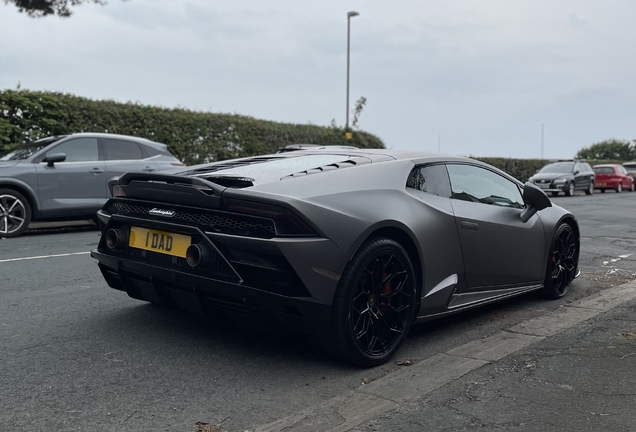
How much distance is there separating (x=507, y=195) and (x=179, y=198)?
9.07 feet

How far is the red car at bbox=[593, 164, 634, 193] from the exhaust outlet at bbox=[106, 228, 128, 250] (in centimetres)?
3252

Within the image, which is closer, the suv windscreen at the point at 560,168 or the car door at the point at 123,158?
the car door at the point at 123,158

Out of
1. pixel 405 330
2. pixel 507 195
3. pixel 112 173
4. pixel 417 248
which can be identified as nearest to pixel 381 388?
pixel 405 330

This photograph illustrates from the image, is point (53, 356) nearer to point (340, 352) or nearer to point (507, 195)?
point (340, 352)

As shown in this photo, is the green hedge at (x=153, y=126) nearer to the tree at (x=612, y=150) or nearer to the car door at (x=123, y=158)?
the car door at (x=123, y=158)

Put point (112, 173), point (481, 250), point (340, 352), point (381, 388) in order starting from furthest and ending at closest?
1. point (112, 173)
2. point (481, 250)
3. point (340, 352)
4. point (381, 388)

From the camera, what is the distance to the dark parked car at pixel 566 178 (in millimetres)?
27594

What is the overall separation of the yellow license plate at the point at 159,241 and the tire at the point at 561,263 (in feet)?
10.7

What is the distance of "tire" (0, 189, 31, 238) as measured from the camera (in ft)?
34.0

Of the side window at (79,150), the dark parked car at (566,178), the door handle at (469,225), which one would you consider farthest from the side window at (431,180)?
the dark parked car at (566,178)

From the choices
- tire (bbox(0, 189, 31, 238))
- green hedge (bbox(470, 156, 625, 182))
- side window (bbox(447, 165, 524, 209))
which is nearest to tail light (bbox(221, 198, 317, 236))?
side window (bbox(447, 165, 524, 209))

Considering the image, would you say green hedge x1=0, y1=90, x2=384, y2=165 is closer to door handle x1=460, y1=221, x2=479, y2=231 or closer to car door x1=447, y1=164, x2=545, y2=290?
car door x1=447, y1=164, x2=545, y2=290

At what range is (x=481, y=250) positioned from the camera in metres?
4.70

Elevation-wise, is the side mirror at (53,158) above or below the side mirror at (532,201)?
above
